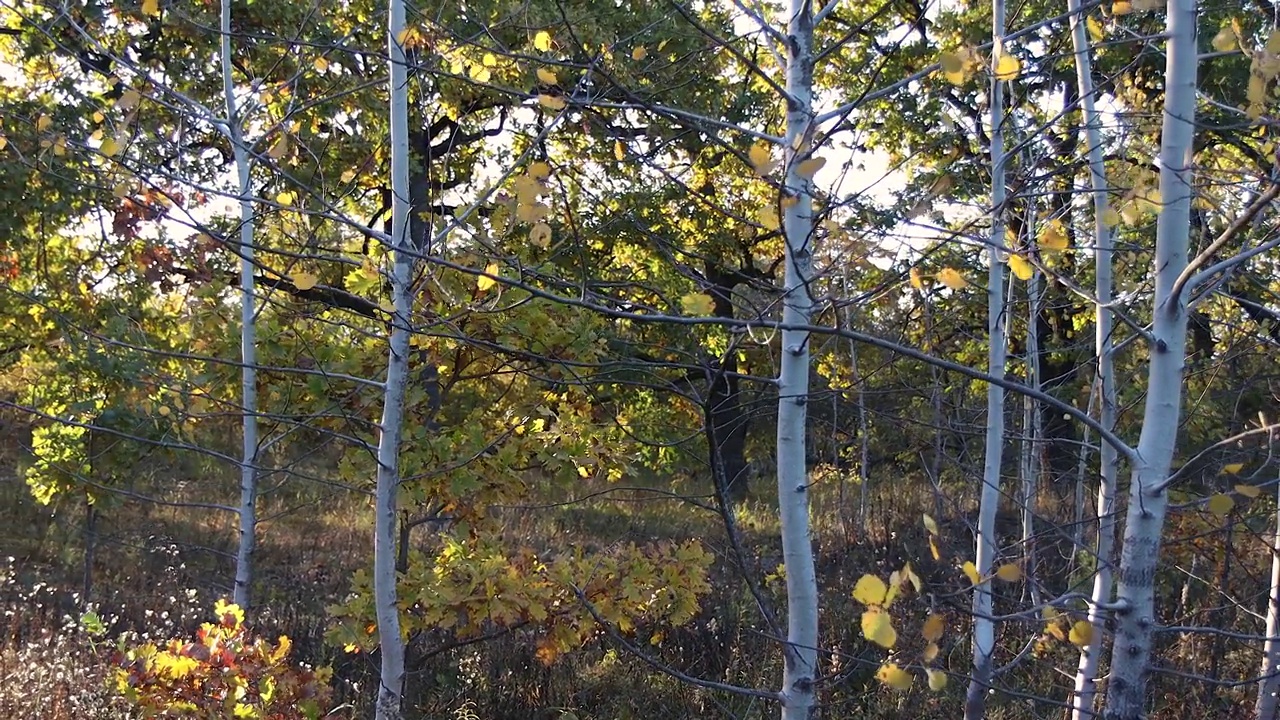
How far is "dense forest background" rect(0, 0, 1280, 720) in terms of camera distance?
2445 mm

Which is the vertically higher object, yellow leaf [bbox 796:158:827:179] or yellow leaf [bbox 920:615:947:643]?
yellow leaf [bbox 796:158:827:179]

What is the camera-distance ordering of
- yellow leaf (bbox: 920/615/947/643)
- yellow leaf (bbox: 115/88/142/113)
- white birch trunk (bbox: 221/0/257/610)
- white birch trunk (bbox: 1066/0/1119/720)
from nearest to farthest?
yellow leaf (bbox: 920/615/947/643), yellow leaf (bbox: 115/88/142/113), white birch trunk (bbox: 1066/0/1119/720), white birch trunk (bbox: 221/0/257/610)

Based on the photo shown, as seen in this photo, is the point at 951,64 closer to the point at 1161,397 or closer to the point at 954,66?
the point at 954,66

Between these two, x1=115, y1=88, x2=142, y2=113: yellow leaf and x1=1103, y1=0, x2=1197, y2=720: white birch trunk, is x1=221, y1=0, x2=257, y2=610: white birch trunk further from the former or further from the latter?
x1=1103, y1=0, x2=1197, y2=720: white birch trunk

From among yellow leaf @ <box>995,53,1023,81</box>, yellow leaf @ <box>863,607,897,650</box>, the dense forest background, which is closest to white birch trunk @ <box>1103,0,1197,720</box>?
the dense forest background

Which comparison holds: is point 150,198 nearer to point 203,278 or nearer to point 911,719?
point 203,278

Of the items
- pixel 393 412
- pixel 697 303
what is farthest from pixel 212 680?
pixel 697 303

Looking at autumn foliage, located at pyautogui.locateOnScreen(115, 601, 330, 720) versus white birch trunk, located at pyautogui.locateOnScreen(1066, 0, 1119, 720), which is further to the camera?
autumn foliage, located at pyautogui.locateOnScreen(115, 601, 330, 720)

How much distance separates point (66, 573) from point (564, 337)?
7.02 m

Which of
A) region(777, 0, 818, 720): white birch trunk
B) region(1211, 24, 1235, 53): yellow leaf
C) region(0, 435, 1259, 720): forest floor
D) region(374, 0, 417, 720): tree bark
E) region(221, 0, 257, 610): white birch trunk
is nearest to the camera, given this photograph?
region(1211, 24, 1235, 53): yellow leaf

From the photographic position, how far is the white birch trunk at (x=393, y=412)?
3721mm

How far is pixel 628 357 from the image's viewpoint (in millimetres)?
5480

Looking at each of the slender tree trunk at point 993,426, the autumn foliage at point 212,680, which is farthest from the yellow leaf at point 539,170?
the autumn foliage at point 212,680

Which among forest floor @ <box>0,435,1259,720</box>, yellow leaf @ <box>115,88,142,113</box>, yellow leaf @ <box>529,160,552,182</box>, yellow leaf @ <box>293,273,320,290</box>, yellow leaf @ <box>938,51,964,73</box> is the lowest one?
forest floor @ <box>0,435,1259,720</box>
